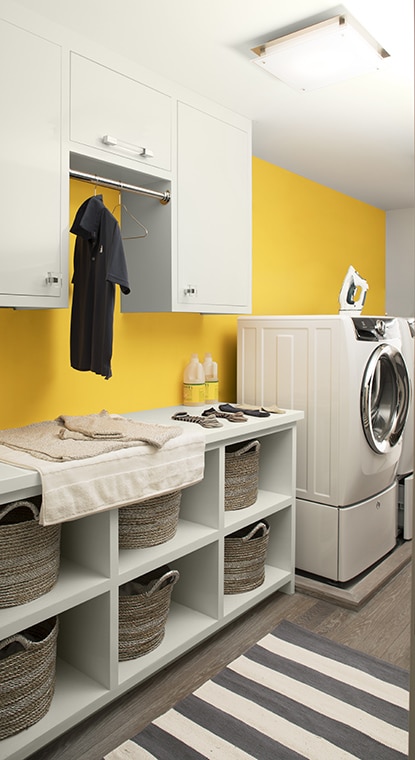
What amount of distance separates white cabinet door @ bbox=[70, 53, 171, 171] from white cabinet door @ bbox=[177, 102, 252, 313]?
128mm

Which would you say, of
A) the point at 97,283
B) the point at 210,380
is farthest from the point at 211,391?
the point at 97,283

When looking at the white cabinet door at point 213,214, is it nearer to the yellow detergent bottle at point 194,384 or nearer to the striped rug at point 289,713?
the yellow detergent bottle at point 194,384

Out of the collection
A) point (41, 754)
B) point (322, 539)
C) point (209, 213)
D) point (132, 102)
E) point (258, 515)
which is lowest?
point (41, 754)

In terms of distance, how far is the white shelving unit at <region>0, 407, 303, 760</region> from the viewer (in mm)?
1773

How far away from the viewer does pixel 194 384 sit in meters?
3.02

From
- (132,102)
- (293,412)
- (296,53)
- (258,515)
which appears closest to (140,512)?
(258,515)

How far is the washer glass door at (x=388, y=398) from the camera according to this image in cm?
308

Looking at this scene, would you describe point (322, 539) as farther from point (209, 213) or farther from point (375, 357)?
point (209, 213)

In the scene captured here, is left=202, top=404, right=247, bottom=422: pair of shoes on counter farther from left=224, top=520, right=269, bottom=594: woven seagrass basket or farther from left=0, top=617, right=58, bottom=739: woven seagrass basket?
left=0, top=617, right=58, bottom=739: woven seagrass basket

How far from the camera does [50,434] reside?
6.78 feet

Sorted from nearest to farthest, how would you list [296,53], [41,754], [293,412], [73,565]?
[41,754] → [73,565] → [296,53] → [293,412]

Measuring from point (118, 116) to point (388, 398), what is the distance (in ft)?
6.69

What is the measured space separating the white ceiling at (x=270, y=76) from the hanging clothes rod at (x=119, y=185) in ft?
1.54

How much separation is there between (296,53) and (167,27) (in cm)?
49
